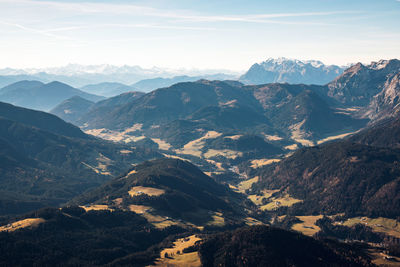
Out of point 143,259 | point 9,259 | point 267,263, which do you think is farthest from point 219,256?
point 9,259

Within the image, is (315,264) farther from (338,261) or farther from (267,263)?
(267,263)

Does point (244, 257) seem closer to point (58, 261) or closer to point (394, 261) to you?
point (394, 261)

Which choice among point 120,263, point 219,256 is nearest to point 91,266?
point 120,263

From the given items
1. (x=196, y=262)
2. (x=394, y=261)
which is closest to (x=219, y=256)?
(x=196, y=262)

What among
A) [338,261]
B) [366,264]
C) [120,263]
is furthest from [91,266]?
[366,264]

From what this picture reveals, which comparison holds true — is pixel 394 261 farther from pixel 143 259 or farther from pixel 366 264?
pixel 143 259

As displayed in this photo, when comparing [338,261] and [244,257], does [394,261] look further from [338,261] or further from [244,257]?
[244,257]
